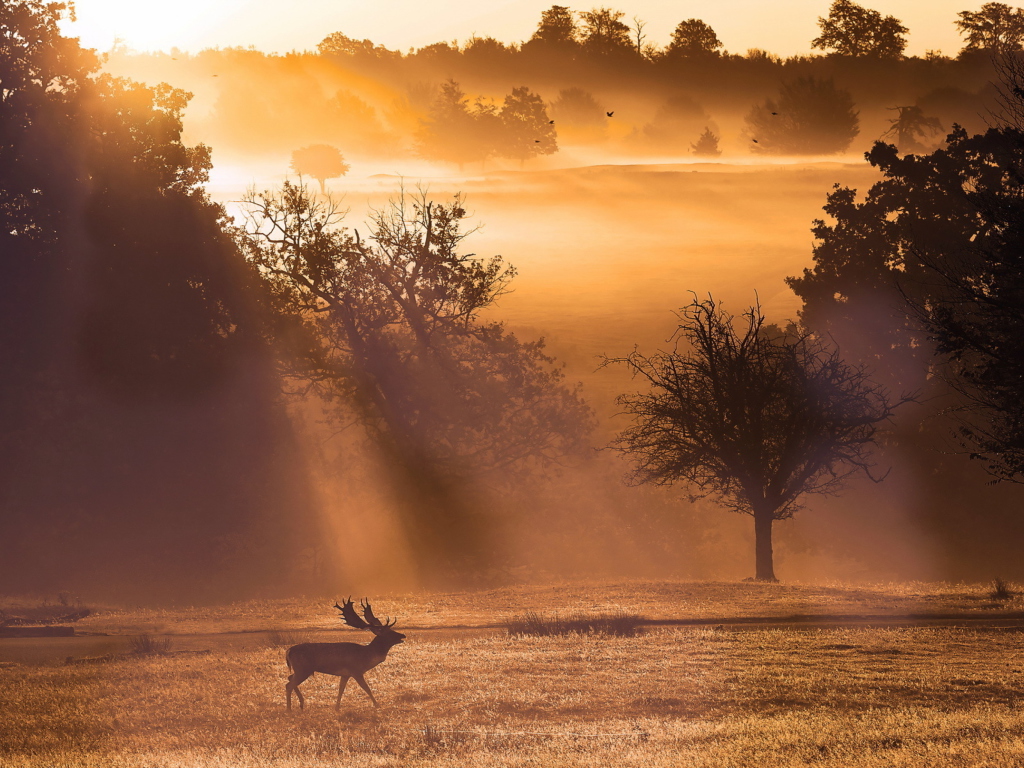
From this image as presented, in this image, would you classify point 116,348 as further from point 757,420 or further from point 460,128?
point 460,128

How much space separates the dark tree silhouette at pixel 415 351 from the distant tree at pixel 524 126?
11335 cm

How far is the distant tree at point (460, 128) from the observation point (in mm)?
161625

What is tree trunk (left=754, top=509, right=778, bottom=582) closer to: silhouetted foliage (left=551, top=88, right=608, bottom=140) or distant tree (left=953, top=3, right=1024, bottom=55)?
distant tree (left=953, top=3, right=1024, bottom=55)

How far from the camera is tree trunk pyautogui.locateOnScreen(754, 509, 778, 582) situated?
32656 mm

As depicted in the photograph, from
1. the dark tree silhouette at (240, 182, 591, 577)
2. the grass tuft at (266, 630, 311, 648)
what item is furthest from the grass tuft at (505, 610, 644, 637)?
the dark tree silhouette at (240, 182, 591, 577)

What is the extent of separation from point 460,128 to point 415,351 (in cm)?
12110

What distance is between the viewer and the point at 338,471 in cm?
5003

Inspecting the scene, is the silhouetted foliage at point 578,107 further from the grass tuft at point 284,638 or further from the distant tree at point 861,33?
the grass tuft at point 284,638

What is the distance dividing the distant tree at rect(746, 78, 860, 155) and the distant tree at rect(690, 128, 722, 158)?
17922 mm

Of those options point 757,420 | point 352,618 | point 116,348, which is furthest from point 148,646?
point 116,348

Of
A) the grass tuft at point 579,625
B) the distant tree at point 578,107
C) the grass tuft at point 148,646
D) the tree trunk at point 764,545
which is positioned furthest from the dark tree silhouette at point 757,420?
the distant tree at point 578,107

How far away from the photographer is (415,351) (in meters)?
46.7

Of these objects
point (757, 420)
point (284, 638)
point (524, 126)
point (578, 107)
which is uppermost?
point (578, 107)

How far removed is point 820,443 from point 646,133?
174471mm
